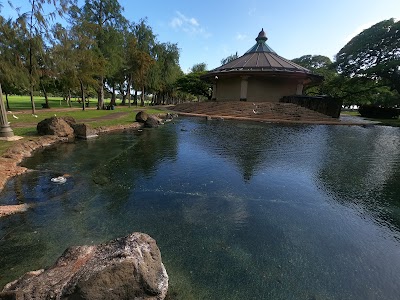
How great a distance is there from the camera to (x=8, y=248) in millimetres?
3820

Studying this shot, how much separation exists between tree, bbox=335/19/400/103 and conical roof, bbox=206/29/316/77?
16.7 feet

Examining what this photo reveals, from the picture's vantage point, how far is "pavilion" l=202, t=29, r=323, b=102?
28750 millimetres

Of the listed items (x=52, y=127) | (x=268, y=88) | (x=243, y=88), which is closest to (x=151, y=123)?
(x=52, y=127)

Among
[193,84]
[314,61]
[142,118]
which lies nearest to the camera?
[142,118]

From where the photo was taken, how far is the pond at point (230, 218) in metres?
3.35

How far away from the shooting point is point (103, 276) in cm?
237

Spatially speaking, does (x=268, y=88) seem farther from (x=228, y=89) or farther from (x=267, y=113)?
(x=267, y=113)

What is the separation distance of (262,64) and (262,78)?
2.05m

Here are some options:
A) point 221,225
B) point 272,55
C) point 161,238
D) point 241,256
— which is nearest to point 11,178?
point 161,238

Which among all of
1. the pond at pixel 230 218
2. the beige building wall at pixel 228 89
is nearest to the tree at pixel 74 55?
the pond at pixel 230 218

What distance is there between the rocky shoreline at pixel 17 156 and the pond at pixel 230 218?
297 mm

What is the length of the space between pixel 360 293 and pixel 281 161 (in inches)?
243

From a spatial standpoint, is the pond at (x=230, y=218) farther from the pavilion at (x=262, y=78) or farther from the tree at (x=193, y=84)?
the tree at (x=193, y=84)

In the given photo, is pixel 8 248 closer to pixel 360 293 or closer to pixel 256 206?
pixel 256 206
